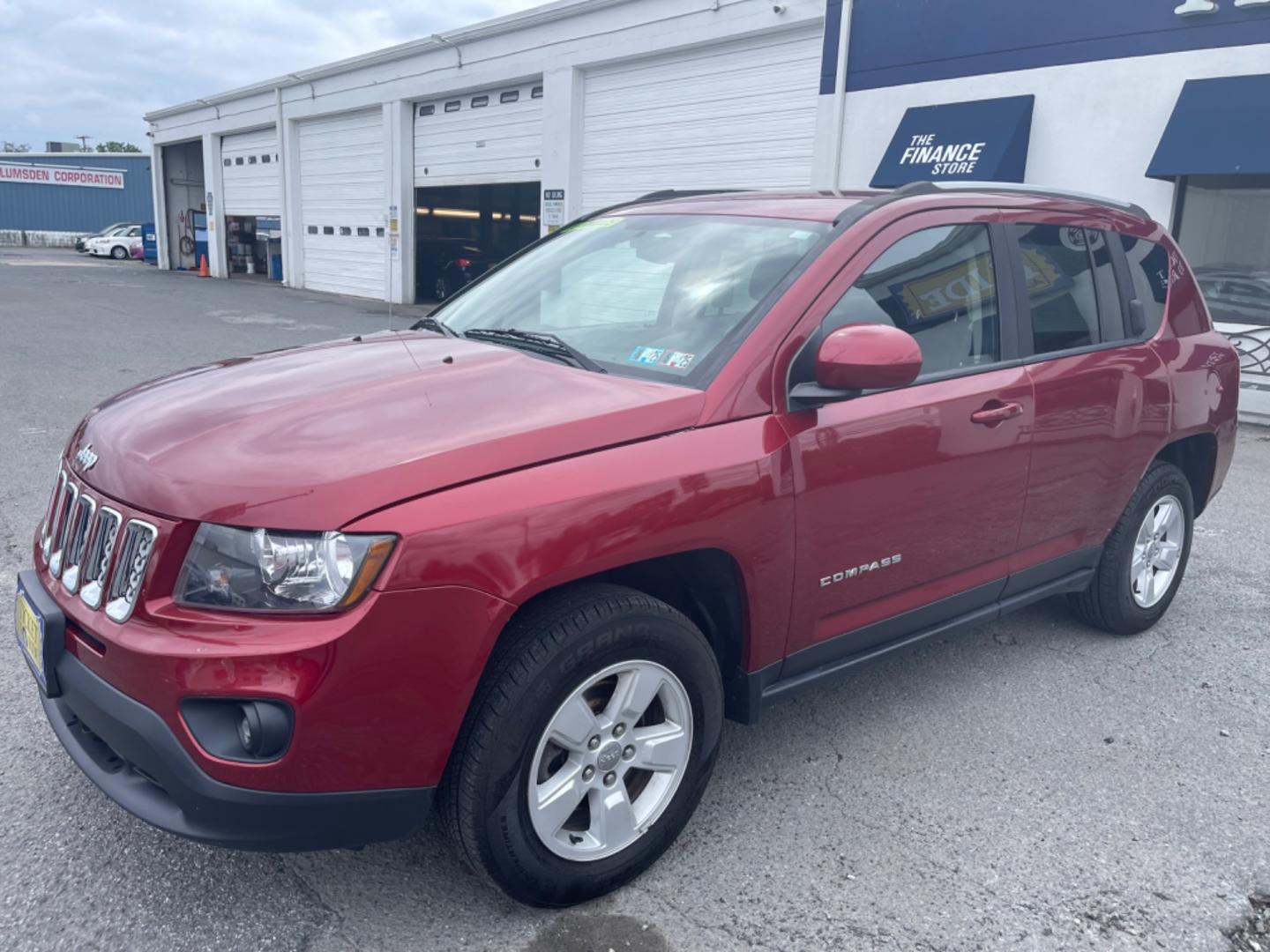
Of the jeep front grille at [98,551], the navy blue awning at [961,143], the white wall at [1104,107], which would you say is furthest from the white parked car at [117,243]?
the jeep front grille at [98,551]

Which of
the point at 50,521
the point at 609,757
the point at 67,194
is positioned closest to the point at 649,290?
the point at 609,757

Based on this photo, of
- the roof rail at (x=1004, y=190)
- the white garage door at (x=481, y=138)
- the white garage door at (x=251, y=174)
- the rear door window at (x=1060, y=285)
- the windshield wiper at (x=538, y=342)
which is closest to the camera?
the windshield wiper at (x=538, y=342)

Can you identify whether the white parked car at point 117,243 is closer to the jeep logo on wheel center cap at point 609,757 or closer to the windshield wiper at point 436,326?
the windshield wiper at point 436,326

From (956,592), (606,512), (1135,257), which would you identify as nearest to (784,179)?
(1135,257)

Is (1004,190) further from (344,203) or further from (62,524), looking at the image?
(344,203)

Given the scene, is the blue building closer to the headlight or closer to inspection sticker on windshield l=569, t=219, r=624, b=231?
inspection sticker on windshield l=569, t=219, r=624, b=231

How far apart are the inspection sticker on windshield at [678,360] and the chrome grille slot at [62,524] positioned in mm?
1611

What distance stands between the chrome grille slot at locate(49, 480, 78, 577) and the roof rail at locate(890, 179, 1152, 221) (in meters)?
2.64

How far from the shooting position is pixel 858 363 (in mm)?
2760

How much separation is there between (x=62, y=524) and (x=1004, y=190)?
3326mm

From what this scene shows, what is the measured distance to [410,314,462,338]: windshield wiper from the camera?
3.60m

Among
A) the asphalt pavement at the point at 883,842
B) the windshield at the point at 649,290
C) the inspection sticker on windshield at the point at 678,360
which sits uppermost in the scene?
the windshield at the point at 649,290

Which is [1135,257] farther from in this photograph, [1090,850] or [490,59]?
[490,59]

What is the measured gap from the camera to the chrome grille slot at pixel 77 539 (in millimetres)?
2514
